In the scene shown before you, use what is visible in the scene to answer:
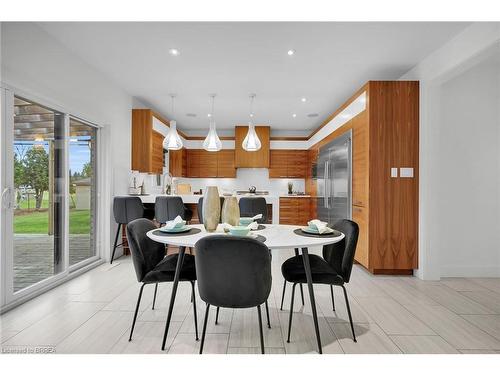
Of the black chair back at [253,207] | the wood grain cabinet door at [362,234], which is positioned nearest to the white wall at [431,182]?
the wood grain cabinet door at [362,234]

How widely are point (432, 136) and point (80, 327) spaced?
399 cm

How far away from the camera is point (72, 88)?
10.6 feet

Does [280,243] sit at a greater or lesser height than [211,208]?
lesser

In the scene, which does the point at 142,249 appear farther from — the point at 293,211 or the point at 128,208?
the point at 293,211

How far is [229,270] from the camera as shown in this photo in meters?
1.55

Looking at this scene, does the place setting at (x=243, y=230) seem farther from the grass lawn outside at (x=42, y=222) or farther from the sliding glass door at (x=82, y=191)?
the sliding glass door at (x=82, y=191)

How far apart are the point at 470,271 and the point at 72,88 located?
5.14 metres

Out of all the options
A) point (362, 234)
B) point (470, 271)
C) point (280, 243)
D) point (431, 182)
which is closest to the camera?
point (280, 243)

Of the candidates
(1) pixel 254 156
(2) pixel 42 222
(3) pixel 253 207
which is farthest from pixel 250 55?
(1) pixel 254 156

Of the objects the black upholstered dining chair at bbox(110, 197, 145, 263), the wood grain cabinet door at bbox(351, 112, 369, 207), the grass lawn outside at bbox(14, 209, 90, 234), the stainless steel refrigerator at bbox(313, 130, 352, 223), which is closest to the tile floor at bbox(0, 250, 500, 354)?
the grass lawn outside at bbox(14, 209, 90, 234)

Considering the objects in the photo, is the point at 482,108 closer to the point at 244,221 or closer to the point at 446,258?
the point at 446,258

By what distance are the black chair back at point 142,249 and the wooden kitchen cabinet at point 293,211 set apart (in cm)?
459

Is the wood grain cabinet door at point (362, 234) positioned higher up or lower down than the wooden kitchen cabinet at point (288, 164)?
lower down

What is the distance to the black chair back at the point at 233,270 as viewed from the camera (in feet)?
4.98
